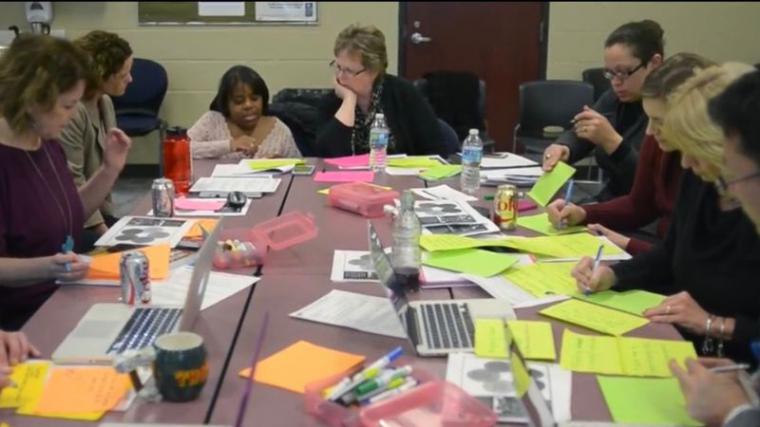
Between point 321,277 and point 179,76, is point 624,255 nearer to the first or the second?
point 321,277

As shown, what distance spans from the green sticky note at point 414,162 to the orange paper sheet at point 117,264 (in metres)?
1.40

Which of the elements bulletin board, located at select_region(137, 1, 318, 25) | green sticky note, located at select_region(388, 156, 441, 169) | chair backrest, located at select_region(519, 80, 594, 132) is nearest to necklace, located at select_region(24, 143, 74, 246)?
green sticky note, located at select_region(388, 156, 441, 169)

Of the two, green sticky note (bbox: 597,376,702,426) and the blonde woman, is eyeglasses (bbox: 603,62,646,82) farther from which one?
green sticky note (bbox: 597,376,702,426)

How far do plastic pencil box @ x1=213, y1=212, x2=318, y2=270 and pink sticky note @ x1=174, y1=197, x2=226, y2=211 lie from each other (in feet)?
1.39

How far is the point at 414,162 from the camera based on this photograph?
3.43m

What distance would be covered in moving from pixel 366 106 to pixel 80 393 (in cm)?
240

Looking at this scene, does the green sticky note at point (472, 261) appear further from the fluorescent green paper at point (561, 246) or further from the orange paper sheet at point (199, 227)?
the orange paper sheet at point (199, 227)

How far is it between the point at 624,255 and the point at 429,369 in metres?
0.92

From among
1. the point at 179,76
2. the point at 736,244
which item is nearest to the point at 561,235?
the point at 736,244

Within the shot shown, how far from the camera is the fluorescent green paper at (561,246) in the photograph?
224cm

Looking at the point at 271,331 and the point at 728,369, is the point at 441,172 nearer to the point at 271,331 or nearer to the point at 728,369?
the point at 271,331

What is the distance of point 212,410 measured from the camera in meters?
1.38

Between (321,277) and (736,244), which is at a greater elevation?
(736,244)

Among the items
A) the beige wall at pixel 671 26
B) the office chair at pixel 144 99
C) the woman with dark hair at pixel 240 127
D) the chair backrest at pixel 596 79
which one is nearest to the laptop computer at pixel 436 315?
the woman with dark hair at pixel 240 127
